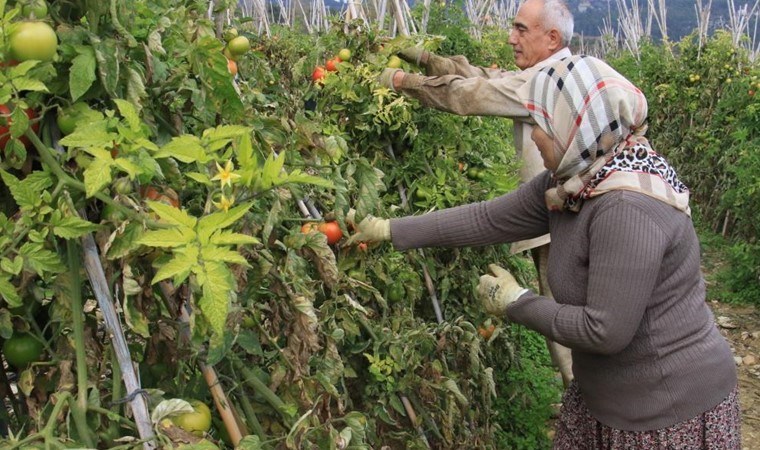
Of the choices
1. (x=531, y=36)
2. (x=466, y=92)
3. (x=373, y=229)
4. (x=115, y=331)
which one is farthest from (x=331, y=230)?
(x=531, y=36)

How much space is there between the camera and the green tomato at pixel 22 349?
0.96m

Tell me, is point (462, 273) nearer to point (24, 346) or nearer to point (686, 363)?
point (686, 363)

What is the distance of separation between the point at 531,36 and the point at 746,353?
2445mm

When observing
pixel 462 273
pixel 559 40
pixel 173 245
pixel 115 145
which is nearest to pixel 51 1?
pixel 115 145

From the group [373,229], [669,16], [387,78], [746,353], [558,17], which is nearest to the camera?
[373,229]

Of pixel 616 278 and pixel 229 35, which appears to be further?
pixel 616 278

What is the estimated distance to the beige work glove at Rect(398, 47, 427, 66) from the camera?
2.39m

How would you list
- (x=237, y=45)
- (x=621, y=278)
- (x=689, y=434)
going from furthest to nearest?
(x=689, y=434) → (x=621, y=278) → (x=237, y=45)

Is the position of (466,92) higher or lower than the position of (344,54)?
lower

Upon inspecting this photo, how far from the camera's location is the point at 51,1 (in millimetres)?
928

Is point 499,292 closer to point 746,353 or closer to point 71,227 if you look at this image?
point 71,227

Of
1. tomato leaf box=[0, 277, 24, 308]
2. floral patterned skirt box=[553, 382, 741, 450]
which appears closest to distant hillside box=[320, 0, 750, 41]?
floral patterned skirt box=[553, 382, 741, 450]

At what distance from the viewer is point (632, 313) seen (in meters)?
1.56

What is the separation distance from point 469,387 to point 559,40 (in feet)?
4.53
